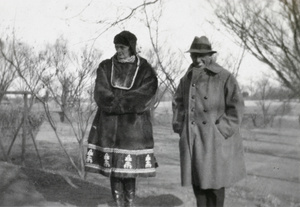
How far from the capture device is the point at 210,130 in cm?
294

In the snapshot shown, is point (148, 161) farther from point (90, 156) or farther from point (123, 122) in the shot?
point (90, 156)

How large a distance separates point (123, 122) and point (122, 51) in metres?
0.59

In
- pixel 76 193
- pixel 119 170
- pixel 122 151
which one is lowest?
pixel 76 193

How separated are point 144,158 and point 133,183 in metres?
0.24

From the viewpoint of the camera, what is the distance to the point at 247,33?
5656 mm

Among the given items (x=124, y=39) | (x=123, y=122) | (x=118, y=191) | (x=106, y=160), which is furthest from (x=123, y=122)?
(x=124, y=39)

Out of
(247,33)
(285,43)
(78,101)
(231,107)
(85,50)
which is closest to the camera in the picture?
(231,107)

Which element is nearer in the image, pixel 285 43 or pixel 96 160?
pixel 96 160

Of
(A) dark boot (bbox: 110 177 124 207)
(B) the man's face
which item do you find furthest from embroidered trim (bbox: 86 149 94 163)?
(B) the man's face

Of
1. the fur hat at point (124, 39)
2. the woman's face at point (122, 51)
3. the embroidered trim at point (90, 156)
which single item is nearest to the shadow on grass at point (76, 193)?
the embroidered trim at point (90, 156)

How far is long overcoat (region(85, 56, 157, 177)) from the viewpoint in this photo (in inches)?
127

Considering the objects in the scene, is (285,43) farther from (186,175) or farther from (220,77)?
(186,175)

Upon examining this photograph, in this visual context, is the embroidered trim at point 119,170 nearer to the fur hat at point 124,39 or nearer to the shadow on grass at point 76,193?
the shadow on grass at point 76,193

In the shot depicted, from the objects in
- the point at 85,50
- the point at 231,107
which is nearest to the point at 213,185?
the point at 231,107
